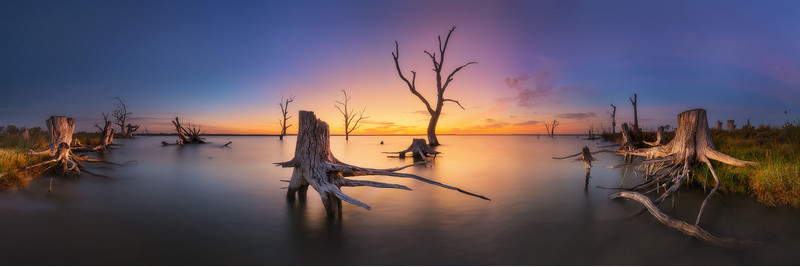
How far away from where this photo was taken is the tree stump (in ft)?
28.0

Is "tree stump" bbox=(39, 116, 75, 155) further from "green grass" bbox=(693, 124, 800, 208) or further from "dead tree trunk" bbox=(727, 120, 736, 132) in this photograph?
"dead tree trunk" bbox=(727, 120, 736, 132)

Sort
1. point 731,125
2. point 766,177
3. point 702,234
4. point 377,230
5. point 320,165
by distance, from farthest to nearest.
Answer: point 731,125 < point 766,177 < point 320,165 < point 377,230 < point 702,234

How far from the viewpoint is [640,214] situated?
483cm

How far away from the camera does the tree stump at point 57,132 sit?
8.53 metres

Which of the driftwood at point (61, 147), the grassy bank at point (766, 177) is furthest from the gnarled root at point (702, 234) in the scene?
the driftwood at point (61, 147)

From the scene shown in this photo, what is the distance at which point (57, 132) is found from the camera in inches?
336

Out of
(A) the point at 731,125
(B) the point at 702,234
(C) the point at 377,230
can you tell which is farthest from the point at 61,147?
(A) the point at 731,125

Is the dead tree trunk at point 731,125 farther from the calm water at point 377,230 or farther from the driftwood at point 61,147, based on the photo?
the driftwood at point 61,147

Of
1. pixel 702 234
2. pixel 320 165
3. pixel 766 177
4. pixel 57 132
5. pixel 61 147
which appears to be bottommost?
pixel 702 234

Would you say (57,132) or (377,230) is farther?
(57,132)

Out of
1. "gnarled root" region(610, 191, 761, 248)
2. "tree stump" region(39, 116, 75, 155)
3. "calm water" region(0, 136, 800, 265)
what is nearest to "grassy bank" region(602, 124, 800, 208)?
"calm water" region(0, 136, 800, 265)

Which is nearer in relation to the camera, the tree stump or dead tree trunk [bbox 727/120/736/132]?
the tree stump

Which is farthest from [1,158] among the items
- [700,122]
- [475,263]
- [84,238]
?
[700,122]

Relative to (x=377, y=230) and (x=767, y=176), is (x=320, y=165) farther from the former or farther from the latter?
(x=767, y=176)
